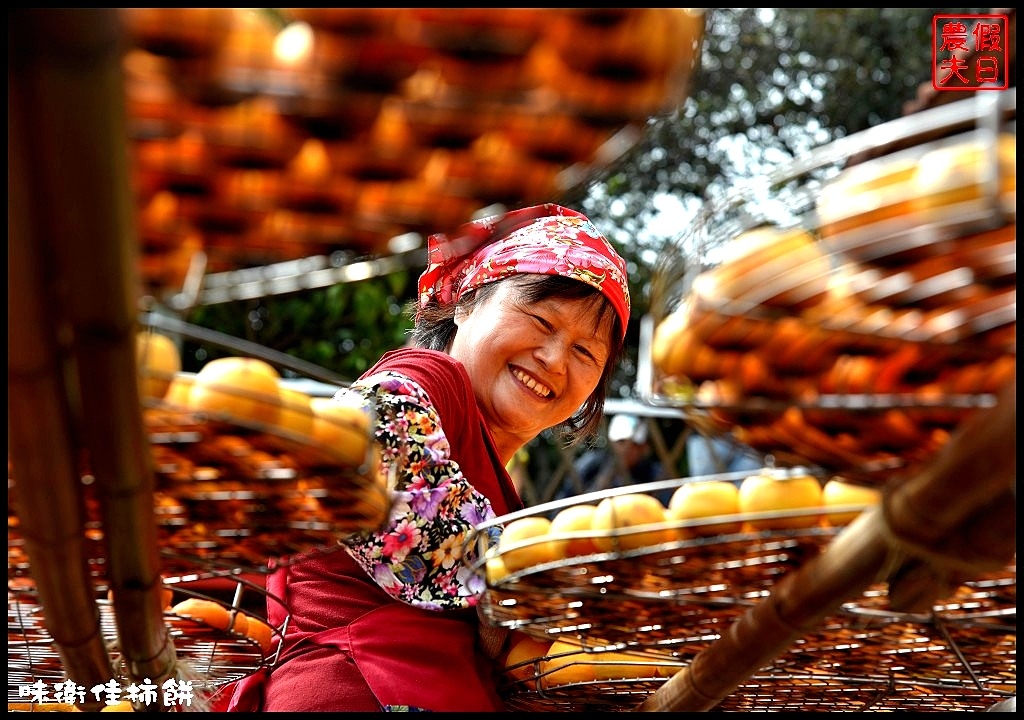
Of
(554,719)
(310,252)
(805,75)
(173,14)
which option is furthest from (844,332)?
(805,75)

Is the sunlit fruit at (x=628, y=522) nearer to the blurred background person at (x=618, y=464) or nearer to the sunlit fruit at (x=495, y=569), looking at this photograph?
the sunlit fruit at (x=495, y=569)

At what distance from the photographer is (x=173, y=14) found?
0.66 meters

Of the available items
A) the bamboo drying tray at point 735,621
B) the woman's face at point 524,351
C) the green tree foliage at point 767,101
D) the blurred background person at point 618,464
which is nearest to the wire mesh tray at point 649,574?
the bamboo drying tray at point 735,621

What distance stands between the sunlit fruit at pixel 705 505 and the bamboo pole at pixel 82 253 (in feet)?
1.47

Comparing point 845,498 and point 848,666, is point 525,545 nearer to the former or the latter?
point 845,498

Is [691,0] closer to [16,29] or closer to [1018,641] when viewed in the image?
[16,29]

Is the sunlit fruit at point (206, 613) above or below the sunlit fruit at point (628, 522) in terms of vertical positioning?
above

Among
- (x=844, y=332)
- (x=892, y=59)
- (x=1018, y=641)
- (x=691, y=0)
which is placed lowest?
(x=1018, y=641)

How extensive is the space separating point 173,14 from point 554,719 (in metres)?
1.00

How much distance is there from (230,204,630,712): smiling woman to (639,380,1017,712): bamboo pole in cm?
35

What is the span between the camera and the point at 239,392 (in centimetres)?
95

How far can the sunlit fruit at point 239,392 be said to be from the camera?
0.96 metres

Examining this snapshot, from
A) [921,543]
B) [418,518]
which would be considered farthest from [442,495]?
[921,543]

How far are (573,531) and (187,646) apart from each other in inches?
23.4
